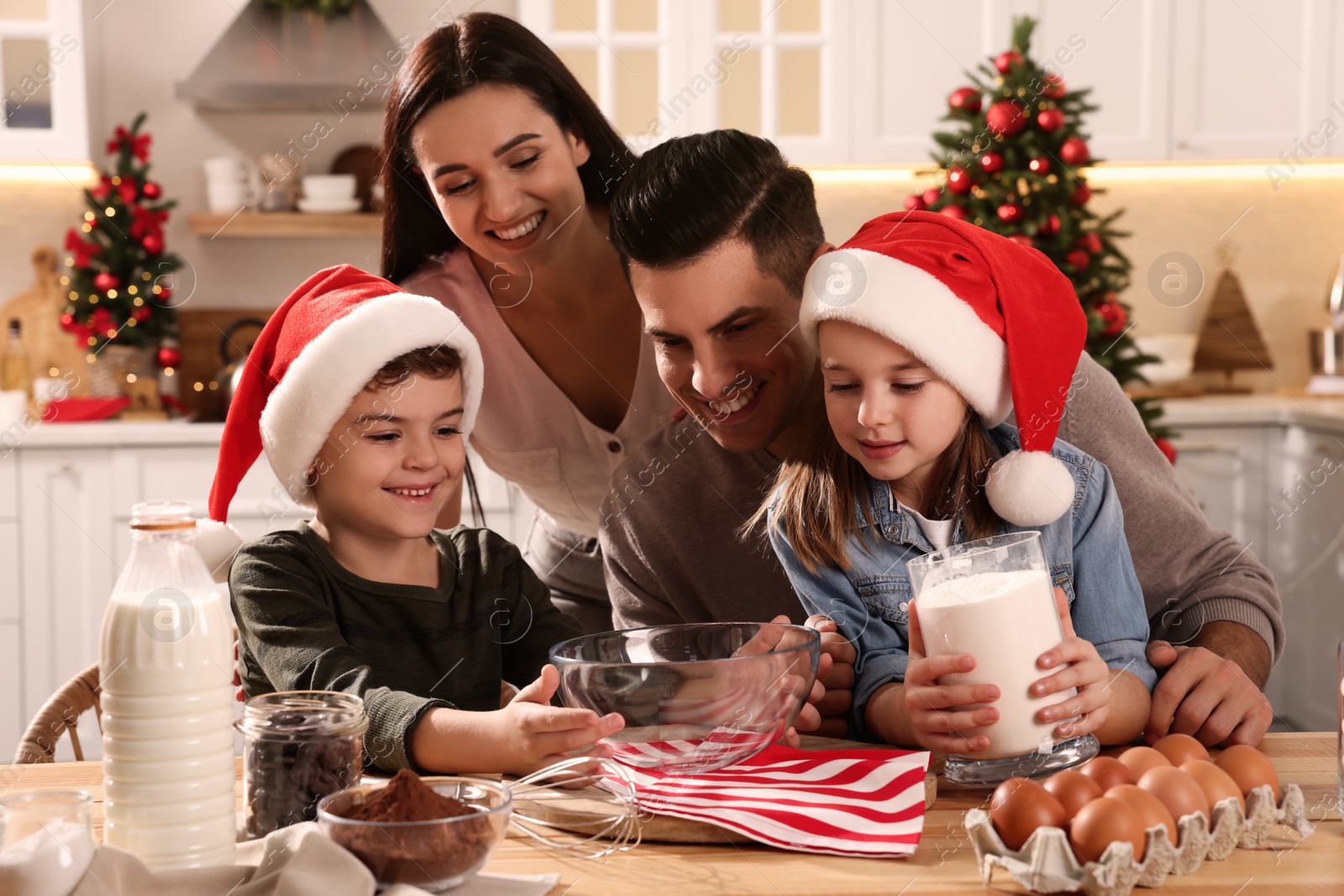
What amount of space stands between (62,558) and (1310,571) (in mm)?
3488

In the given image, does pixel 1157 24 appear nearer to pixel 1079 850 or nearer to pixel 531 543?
pixel 531 543

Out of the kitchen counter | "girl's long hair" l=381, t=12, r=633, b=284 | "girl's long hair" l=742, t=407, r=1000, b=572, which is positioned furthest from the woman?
the kitchen counter

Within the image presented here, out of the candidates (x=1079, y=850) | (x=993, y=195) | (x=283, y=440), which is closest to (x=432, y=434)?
(x=283, y=440)

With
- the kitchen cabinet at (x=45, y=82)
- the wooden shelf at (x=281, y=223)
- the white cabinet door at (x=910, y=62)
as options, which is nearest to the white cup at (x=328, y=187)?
the wooden shelf at (x=281, y=223)

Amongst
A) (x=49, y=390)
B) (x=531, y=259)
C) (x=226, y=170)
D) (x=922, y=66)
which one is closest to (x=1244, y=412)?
(x=922, y=66)

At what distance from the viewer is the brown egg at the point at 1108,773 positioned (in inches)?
31.4

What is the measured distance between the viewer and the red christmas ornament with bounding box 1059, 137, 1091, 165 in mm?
3039

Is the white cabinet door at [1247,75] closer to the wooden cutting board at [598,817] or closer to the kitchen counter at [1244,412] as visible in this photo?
the kitchen counter at [1244,412]

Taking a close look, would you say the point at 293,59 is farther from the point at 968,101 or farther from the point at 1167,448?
the point at 1167,448

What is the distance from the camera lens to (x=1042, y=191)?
3062 mm

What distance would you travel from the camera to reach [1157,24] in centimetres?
354

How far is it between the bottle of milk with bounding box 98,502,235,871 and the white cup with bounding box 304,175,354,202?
300cm

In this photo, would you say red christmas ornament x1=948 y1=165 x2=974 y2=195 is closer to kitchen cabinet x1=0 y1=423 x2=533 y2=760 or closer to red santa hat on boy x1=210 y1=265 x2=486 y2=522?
kitchen cabinet x1=0 y1=423 x2=533 y2=760

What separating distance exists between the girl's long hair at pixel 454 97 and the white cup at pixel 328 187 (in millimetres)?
1883
